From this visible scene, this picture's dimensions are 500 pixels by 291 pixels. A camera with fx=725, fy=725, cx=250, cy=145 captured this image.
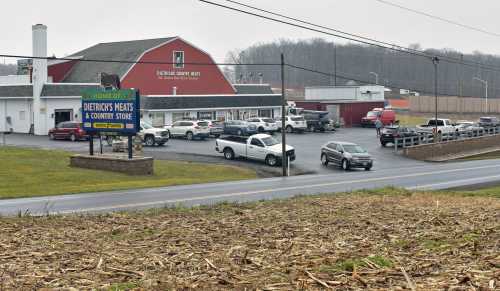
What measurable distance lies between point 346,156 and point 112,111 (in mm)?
14606

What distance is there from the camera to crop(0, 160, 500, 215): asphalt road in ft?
72.5

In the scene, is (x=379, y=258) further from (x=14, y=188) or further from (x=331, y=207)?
(x=14, y=188)

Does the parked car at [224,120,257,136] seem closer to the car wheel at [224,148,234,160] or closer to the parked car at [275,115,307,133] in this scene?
the parked car at [275,115,307,133]

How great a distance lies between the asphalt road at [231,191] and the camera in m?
22.1

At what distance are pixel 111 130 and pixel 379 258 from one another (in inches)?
1163

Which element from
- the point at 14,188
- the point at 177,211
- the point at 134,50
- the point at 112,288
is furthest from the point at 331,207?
the point at 134,50

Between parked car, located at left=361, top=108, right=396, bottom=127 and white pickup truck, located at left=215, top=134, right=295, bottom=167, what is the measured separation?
33566 millimetres

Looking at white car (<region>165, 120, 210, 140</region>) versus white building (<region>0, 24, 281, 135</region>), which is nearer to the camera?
white car (<region>165, 120, 210, 140</region>)

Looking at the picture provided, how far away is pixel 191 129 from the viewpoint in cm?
6044

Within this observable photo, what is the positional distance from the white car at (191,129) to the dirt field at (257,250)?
43.5 m

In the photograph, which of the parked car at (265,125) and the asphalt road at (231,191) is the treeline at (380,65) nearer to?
the parked car at (265,125)

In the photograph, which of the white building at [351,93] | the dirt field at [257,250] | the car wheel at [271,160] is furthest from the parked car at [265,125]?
the dirt field at [257,250]

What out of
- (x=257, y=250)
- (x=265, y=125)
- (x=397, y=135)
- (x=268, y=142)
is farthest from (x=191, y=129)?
(x=257, y=250)

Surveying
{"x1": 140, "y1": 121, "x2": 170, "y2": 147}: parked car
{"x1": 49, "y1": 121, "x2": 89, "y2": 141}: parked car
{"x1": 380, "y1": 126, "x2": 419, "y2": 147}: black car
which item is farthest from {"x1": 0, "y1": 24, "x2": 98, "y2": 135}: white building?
{"x1": 380, "y1": 126, "x2": 419, "y2": 147}: black car
